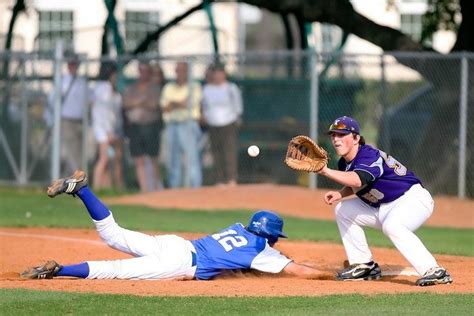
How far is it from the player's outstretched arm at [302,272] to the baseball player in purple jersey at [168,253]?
0.01 metres

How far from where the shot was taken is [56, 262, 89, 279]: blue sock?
32.5 ft

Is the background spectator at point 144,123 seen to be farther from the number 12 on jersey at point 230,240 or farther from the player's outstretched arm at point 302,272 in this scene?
the number 12 on jersey at point 230,240

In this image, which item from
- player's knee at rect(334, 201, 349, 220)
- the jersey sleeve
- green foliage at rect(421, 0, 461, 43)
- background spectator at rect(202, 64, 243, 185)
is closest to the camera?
the jersey sleeve

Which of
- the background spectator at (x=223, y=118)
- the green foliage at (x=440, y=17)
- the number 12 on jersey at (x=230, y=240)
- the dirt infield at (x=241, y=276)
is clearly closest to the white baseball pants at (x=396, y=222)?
the dirt infield at (x=241, y=276)

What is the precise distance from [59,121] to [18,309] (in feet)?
42.7

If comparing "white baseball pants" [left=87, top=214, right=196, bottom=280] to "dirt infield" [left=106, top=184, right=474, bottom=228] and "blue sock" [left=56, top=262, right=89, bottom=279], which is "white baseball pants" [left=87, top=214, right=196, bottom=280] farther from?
"dirt infield" [left=106, top=184, right=474, bottom=228]

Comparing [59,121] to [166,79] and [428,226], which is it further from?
[428,226]

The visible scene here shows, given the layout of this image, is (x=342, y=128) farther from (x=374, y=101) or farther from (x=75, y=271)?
(x=374, y=101)

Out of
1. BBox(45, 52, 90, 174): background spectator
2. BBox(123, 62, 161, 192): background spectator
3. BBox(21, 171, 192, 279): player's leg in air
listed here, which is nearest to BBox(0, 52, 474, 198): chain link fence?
BBox(45, 52, 90, 174): background spectator

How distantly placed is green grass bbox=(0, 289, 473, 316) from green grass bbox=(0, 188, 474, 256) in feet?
14.3

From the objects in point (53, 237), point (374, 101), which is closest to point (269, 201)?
point (374, 101)

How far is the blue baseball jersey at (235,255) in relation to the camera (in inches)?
398

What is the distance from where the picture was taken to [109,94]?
21.5 m

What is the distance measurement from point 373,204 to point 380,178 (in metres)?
0.33
